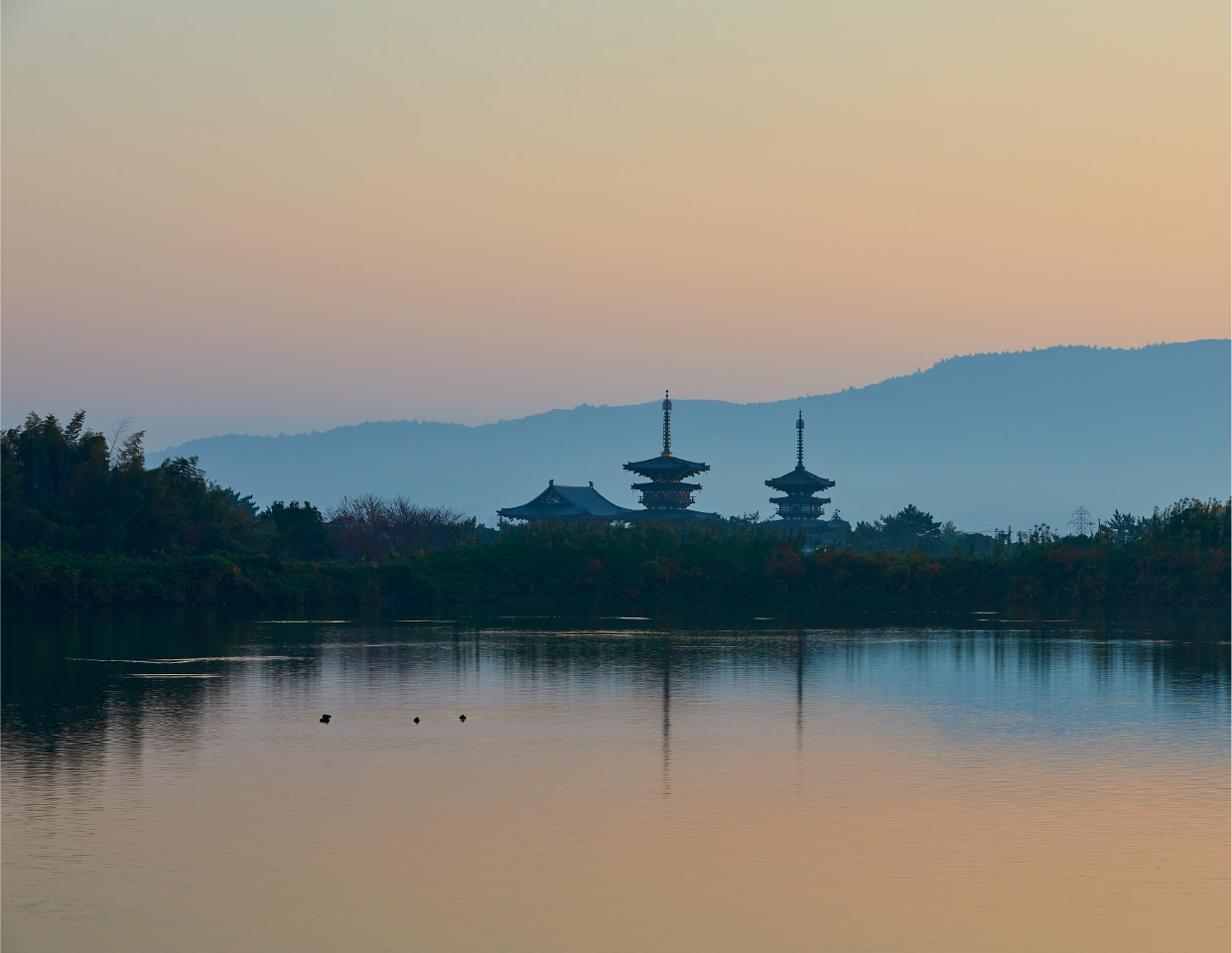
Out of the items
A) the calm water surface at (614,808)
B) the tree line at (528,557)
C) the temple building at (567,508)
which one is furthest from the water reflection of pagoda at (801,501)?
the calm water surface at (614,808)

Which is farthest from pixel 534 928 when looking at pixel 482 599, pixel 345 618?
pixel 482 599

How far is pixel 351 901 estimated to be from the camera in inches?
350

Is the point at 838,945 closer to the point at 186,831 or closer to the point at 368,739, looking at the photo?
the point at 186,831

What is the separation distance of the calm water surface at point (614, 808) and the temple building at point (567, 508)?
A: 2010 inches

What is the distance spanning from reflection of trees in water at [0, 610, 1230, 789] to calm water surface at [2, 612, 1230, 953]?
0.46ft

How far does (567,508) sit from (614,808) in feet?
208

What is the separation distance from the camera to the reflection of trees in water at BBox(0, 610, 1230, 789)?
15.9 meters

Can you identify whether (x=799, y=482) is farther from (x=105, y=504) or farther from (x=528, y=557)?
(x=105, y=504)

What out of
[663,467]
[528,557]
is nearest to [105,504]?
[528,557]

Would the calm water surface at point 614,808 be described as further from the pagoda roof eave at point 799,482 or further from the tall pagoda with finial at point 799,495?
the tall pagoda with finial at point 799,495

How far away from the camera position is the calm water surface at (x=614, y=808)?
8.55 m

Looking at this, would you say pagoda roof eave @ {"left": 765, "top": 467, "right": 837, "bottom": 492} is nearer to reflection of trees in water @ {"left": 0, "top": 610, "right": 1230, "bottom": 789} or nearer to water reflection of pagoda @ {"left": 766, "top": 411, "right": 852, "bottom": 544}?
water reflection of pagoda @ {"left": 766, "top": 411, "right": 852, "bottom": 544}

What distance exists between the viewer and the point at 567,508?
74812 millimetres

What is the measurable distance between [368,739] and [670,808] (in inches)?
168
